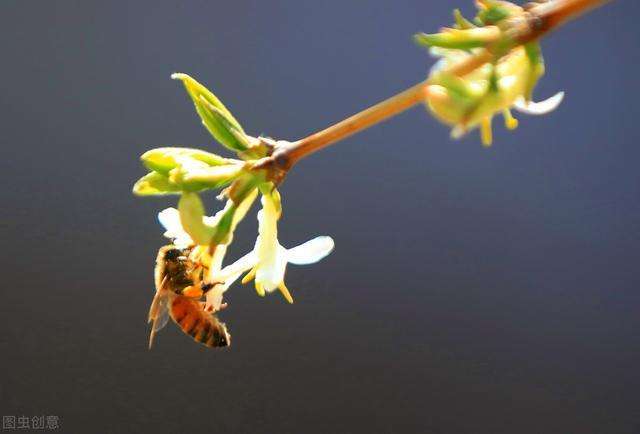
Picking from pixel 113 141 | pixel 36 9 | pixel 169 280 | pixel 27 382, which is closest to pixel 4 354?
pixel 27 382

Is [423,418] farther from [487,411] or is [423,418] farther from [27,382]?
[27,382]

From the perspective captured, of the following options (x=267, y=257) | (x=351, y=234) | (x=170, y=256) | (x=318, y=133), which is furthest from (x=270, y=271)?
(x=351, y=234)

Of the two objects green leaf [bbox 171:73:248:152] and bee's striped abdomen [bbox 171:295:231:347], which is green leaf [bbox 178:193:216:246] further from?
bee's striped abdomen [bbox 171:295:231:347]

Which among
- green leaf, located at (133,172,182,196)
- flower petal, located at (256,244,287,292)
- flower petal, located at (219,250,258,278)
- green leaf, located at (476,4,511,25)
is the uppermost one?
green leaf, located at (476,4,511,25)

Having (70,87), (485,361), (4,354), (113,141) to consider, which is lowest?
(485,361)

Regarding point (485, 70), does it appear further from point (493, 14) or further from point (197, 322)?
point (197, 322)

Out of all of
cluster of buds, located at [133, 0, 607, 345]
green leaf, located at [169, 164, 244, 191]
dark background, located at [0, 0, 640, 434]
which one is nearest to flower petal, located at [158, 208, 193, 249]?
cluster of buds, located at [133, 0, 607, 345]
